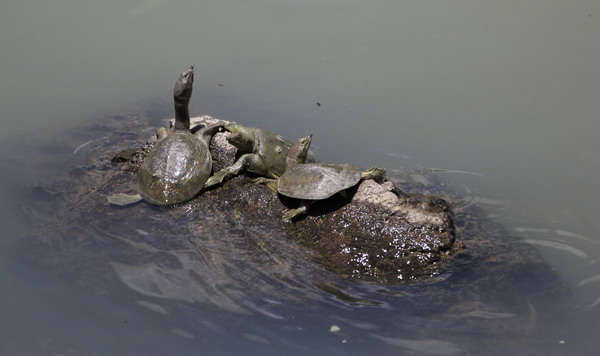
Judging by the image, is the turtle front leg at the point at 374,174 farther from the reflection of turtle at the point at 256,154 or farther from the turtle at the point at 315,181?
the reflection of turtle at the point at 256,154

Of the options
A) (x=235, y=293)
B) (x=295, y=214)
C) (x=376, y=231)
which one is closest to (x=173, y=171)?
(x=295, y=214)

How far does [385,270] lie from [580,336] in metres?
1.28

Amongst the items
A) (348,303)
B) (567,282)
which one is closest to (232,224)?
(348,303)

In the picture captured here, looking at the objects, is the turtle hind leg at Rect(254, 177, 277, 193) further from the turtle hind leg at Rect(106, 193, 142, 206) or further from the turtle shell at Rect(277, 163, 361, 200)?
the turtle hind leg at Rect(106, 193, 142, 206)

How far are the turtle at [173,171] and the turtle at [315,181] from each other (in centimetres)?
67

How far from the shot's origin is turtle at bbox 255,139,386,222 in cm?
432

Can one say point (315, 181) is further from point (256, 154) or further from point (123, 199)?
point (123, 199)

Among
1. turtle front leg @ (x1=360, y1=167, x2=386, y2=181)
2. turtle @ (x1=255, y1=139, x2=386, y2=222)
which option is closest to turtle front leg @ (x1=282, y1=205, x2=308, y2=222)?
turtle @ (x1=255, y1=139, x2=386, y2=222)

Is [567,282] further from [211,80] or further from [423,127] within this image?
[211,80]

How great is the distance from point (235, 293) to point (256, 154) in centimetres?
119

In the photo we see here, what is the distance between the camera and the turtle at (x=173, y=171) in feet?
15.6

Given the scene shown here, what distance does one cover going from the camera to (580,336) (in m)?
3.97

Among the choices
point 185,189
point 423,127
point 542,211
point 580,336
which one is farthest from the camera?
point 423,127

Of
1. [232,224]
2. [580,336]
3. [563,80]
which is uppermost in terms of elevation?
[563,80]
